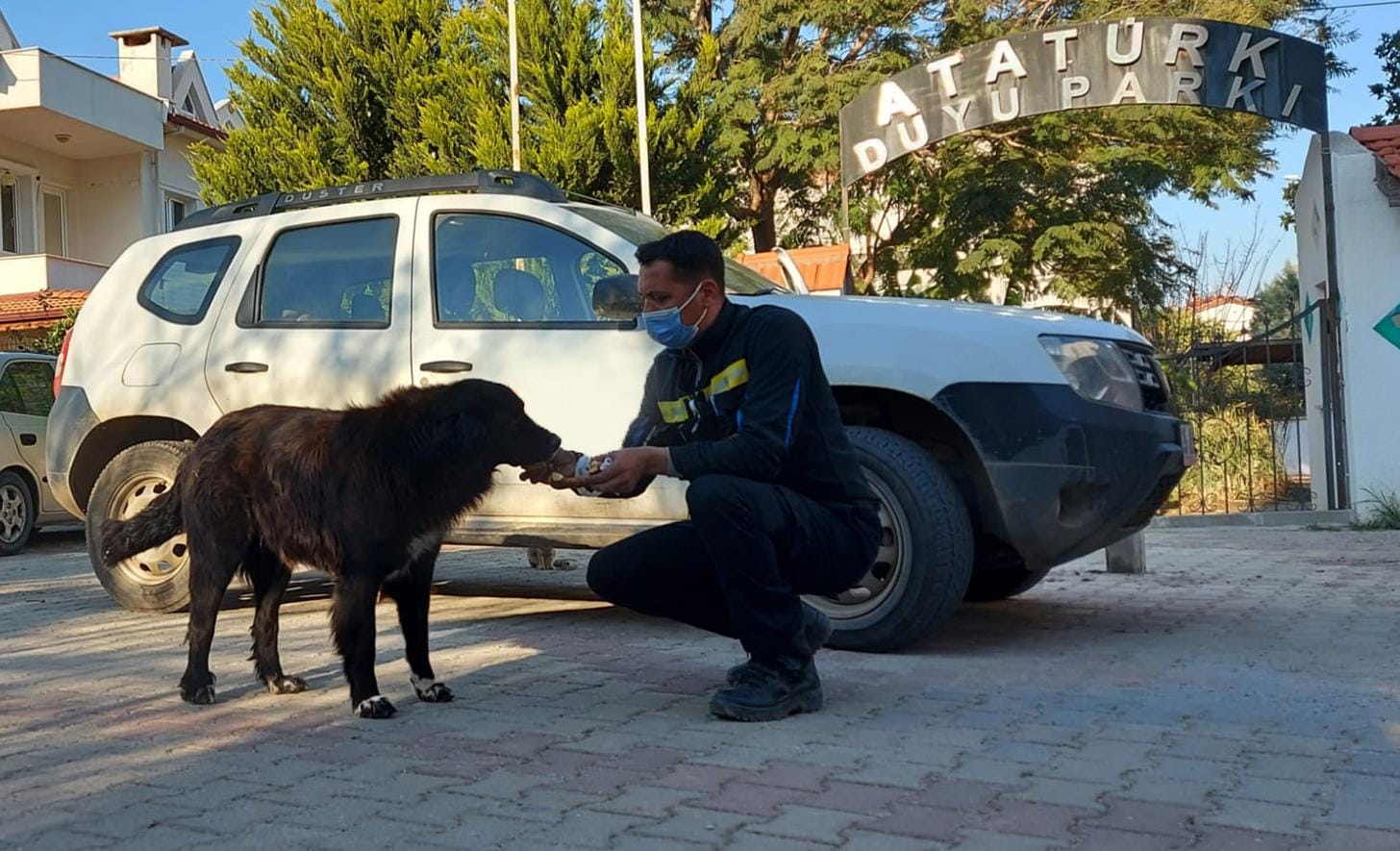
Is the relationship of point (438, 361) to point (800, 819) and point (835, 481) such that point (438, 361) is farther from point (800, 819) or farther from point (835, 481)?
point (800, 819)

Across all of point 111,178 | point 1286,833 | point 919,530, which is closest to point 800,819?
point 1286,833

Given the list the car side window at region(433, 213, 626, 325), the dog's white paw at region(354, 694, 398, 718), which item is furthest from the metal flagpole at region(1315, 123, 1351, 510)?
the dog's white paw at region(354, 694, 398, 718)

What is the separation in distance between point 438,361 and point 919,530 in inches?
91.1

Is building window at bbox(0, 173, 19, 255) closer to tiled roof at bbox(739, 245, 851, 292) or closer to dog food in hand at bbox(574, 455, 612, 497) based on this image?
tiled roof at bbox(739, 245, 851, 292)

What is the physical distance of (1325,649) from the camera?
16.4ft

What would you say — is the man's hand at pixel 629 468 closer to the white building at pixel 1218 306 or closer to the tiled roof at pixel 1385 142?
the tiled roof at pixel 1385 142

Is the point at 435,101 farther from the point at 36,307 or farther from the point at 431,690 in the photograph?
the point at 431,690

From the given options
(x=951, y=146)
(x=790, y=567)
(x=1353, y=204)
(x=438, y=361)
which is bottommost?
(x=790, y=567)

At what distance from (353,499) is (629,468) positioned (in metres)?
0.90

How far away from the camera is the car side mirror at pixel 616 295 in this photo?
498cm

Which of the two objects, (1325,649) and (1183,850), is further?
(1325,649)

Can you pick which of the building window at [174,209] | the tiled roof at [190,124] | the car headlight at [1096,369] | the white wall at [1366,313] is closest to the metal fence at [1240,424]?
the white wall at [1366,313]

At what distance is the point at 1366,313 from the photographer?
37.7 ft

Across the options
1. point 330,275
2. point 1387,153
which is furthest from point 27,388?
point 1387,153
